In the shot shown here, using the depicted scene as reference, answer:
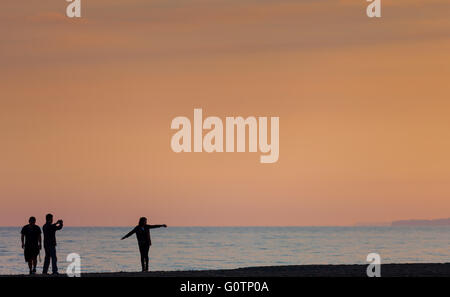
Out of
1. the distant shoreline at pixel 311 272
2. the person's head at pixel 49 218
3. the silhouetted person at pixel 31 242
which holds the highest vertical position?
the person's head at pixel 49 218

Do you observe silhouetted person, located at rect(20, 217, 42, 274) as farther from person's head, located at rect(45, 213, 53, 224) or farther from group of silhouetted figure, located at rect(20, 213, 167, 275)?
Result: person's head, located at rect(45, 213, 53, 224)

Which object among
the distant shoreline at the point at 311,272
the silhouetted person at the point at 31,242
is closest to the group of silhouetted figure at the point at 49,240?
the silhouetted person at the point at 31,242

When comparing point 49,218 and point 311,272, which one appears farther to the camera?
point 49,218

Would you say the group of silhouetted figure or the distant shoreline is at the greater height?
the group of silhouetted figure

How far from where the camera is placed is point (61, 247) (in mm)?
117375

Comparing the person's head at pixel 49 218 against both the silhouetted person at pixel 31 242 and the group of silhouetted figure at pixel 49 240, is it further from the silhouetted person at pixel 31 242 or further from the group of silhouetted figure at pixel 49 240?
the silhouetted person at pixel 31 242

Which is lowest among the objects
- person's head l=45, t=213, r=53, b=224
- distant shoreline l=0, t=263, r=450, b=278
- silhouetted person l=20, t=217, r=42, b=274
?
distant shoreline l=0, t=263, r=450, b=278

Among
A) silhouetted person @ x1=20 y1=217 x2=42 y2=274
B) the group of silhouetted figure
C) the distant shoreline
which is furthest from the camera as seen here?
silhouetted person @ x1=20 y1=217 x2=42 y2=274

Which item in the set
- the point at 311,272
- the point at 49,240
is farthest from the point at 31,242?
the point at 311,272

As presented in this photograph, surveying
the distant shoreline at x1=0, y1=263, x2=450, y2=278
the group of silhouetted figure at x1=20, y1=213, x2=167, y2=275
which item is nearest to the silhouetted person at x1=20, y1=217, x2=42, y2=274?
the group of silhouetted figure at x1=20, y1=213, x2=167, y2=275

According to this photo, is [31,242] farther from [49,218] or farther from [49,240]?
[49,218]
